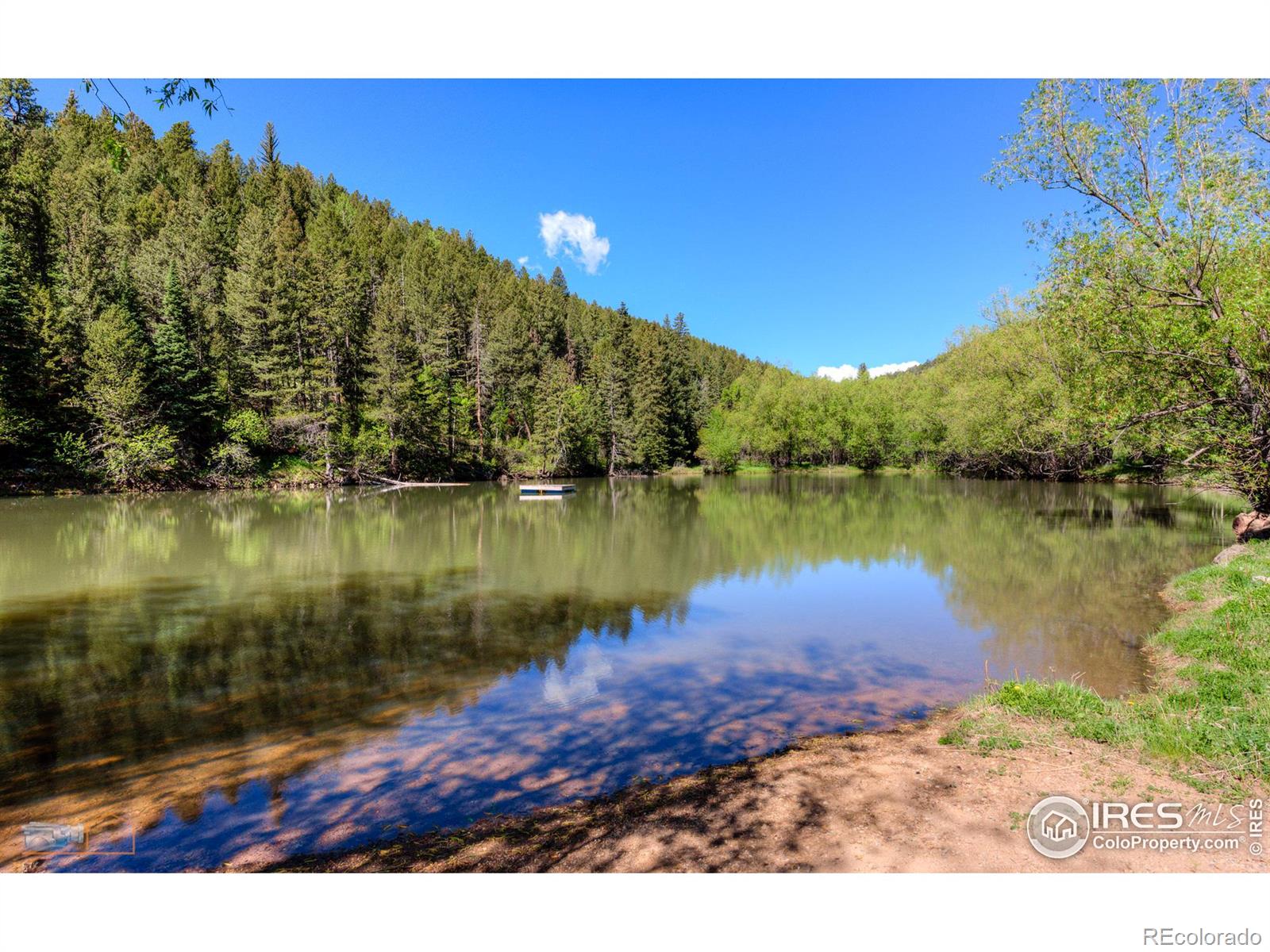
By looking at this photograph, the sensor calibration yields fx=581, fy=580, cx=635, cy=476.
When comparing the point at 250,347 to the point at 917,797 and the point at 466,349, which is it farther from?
the point at 917,797

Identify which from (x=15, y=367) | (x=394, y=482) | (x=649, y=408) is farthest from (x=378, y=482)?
(x=649, y=408)

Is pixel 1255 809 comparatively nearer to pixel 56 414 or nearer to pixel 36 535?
pixel 36 535

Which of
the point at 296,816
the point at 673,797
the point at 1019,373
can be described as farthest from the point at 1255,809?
the point at 1019,373

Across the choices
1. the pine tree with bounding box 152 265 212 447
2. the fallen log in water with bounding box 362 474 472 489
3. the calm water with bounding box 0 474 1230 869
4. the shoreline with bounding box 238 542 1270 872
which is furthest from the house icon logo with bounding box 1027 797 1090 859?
the pine tree with bounding box 152 265 212 447

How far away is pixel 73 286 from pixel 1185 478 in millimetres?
60060

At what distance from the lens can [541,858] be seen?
4.27 m

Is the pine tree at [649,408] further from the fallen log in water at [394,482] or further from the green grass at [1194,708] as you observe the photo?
the green grass at [1194,708]

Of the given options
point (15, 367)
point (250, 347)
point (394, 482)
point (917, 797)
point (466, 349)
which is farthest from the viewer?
point (466, 349)

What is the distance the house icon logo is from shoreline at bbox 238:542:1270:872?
3.2 inches

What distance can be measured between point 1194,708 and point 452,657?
10.1m

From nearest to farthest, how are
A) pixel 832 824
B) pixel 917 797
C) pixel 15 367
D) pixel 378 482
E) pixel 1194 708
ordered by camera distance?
pixel 832 824 → pixel 917 797 → pixel 1194 708 → pixel 15 367 → pixel 378 482

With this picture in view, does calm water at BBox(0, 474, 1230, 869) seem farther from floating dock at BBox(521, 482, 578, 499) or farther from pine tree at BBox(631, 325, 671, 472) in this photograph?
pine tree at BBox(631, 325, 671, 472)

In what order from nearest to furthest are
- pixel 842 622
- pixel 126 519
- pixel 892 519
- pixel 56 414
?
pixel 842 622 < pixel 126 519 < pixel 892 519 < pixel 56 414

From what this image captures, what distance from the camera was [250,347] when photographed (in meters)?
49.2
